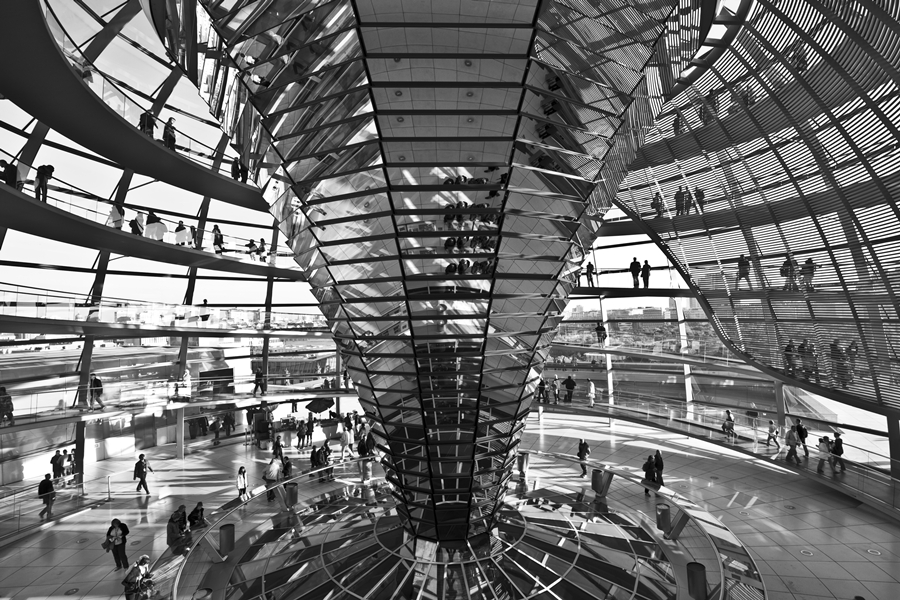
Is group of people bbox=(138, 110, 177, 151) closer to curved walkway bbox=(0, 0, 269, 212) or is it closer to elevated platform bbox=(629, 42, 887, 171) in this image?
curved walkway bbox=(0, 0, 269, 212)

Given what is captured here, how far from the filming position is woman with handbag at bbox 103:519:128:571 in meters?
12.9

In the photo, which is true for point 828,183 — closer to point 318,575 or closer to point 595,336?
point 595,336

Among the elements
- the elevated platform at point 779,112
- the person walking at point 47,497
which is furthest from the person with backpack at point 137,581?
the elevated platform at point 779,112

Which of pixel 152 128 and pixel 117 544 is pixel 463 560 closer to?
pixel 117 544

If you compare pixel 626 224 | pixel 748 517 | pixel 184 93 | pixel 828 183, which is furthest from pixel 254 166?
pixel 626 224

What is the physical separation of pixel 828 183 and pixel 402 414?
519 inches

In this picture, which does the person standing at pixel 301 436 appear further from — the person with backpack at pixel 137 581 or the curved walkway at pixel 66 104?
the person with backpack at pixel 137 581

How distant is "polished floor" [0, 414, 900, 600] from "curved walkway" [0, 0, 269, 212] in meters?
11.0

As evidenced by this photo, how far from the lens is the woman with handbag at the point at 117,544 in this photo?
42.4ft

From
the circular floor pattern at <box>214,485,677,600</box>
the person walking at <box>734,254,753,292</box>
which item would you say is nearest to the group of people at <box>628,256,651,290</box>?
the person walking at <box>734,254,753,292</box>

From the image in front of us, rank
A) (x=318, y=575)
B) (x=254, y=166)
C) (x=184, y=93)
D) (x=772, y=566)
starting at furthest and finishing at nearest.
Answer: (x=184, y=93), (x=772, y=566), (x=318, y=575), (x=254, y=166)

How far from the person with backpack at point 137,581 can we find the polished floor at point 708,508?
1389 mm

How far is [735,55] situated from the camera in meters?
15.2

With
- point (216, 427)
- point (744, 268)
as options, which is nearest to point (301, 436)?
point (216, 427)
